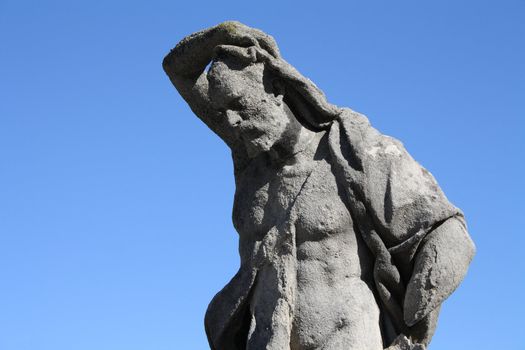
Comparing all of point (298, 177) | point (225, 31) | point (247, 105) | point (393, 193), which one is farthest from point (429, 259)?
point (225, 31)

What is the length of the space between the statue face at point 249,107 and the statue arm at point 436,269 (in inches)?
57.2

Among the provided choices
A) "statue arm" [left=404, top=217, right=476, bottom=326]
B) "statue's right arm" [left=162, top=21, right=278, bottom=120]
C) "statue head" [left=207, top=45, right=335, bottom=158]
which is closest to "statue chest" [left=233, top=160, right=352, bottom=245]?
"statue head" [left=207, top=45, right=335, bottom=158]

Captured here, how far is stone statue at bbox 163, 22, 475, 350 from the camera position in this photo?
311 inches

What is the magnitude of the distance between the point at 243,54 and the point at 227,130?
80 centimetres

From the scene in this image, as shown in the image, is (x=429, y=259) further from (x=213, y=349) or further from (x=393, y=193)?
(x=213, y=349)

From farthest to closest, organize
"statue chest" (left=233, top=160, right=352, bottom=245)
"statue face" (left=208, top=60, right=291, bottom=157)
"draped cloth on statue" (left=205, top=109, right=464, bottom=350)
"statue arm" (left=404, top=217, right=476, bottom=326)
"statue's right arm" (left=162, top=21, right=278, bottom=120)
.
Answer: "statue's right arm" (left=162, top=21, right=278, bottom=120) < "statue face" (left=208, top=60, right=291, bottom=157) < "statue chest" (left=233, top=160, right=352, bottom=245) < "draped cloth on statue" (left=205, top=109, right=464, bottom=350) < "statue arm" (left=404, top=217, right=476, bottom=326)

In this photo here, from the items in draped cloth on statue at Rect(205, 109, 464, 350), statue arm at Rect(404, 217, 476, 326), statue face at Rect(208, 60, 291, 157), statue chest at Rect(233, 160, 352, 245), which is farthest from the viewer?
statue face at Rect(208, 60, 291, 157)

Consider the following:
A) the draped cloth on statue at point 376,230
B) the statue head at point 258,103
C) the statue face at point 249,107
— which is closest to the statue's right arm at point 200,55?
the statue head at point 258,103

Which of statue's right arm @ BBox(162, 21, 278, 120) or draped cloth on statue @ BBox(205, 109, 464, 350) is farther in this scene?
statue's right arm @ BBox(162, 21, 278, 120)

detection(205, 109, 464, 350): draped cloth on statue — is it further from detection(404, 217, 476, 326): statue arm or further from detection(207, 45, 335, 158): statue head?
detection(207, 45, 335, 158): statue head

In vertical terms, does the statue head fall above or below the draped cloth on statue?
above

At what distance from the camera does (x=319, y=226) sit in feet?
26.6

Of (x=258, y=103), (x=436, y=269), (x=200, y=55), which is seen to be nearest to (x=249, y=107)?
(x=258, y=103)

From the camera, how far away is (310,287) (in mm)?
8031
